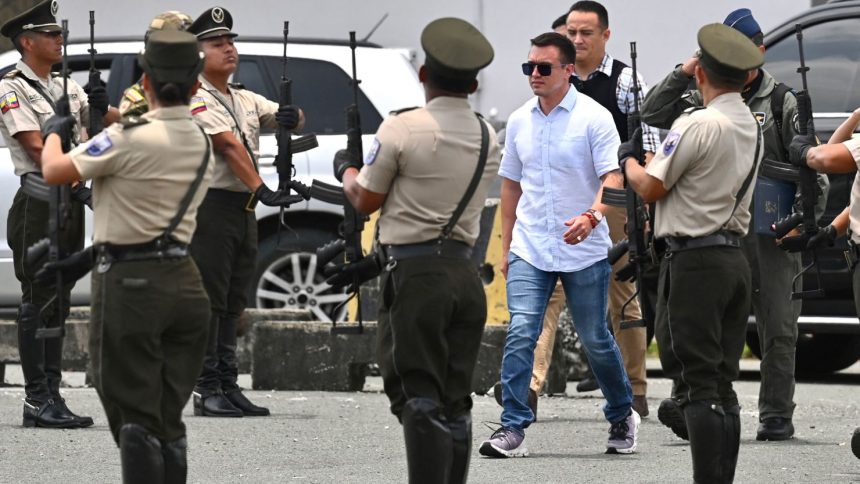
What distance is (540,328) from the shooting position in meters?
8.05

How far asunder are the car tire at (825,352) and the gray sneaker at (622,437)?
4.21 metres

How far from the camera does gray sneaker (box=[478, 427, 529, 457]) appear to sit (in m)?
7.89

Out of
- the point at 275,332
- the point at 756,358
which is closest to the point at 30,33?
the point at 275,332

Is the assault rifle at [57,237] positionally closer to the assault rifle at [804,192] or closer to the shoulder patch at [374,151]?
the shoulder patch at [374,151]

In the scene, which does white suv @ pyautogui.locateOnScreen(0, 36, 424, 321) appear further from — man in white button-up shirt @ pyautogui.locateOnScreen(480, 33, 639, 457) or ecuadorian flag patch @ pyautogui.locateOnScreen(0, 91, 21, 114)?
man in white button-up shirt @ pyautogui.locateOnScreen(480, 33, 639, 457)

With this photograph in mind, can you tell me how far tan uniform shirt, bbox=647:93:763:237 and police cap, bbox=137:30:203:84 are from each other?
1714 mm

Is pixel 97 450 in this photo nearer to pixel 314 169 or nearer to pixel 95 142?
pixel 95 142

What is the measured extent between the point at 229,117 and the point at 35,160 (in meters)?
0.99

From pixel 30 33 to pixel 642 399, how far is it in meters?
3.53

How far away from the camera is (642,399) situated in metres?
9.41

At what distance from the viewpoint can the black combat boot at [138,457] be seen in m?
5.80

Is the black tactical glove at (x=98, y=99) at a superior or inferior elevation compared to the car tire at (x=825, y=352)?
superior

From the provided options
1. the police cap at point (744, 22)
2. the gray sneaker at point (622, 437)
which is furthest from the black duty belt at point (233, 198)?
the police cap at point (744, 22)

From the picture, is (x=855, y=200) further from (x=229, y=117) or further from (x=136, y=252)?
(x=229, y=117)
